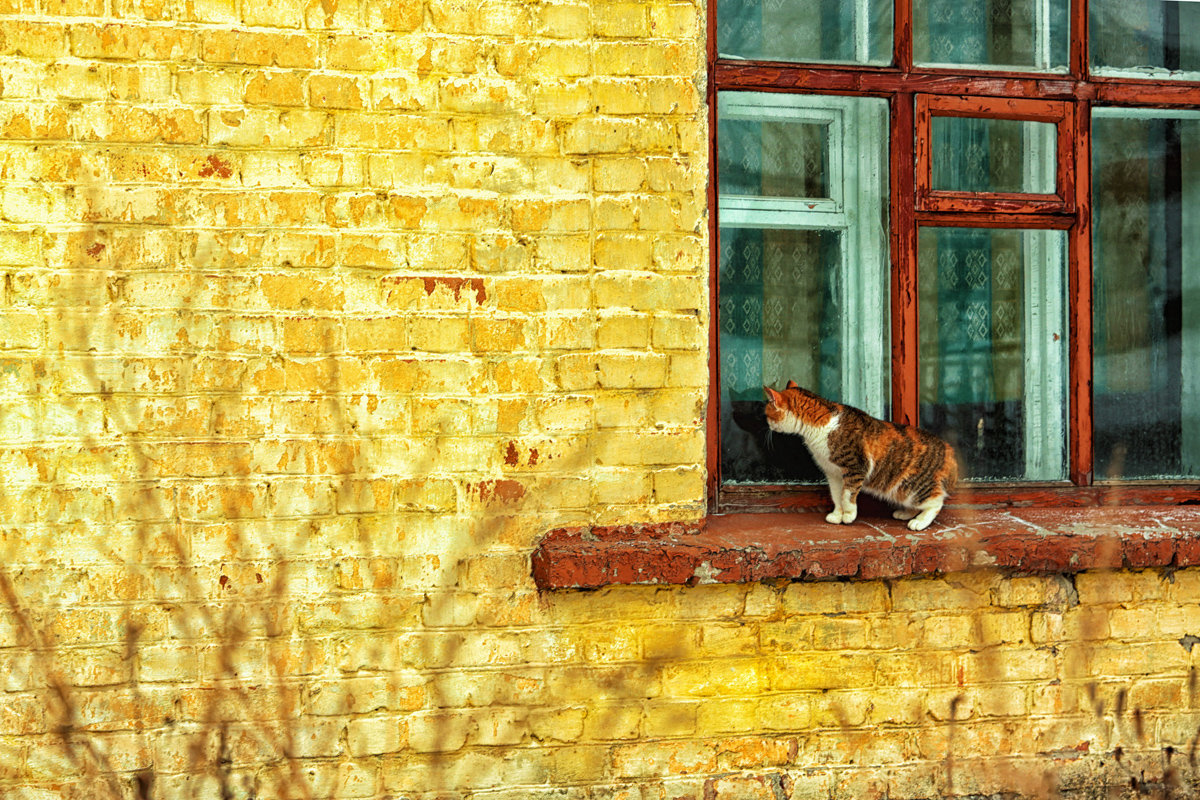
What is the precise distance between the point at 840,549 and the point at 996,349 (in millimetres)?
979

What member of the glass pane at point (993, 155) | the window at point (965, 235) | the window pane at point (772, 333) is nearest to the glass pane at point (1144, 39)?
the window at point (965, 235)

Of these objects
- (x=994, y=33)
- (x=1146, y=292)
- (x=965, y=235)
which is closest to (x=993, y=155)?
(x=965, y=235)

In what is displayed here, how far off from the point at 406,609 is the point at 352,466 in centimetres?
41

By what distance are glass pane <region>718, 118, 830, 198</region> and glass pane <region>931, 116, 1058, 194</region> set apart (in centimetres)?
37

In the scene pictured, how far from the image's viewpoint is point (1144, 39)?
10.3 ft

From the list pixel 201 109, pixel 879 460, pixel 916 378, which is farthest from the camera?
pixel 916 378

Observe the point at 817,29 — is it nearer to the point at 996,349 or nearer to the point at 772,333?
the point at 772,333

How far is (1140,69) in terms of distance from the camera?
10.2 feet

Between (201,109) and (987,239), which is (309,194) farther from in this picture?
(987,239)

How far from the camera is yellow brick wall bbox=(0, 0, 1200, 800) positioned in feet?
8.11

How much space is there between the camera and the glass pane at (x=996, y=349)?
10.0 feet

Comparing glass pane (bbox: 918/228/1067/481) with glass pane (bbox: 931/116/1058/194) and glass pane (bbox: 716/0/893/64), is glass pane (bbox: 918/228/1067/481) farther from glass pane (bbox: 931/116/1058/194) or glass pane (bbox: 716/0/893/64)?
glass pane (bbox: 716/0/893/64)

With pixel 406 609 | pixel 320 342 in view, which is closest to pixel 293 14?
pixel 320 342

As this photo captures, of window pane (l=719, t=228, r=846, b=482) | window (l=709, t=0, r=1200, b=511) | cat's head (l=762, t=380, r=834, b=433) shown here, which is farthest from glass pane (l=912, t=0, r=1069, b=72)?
cat's head (l=762, t=380, r=834, b=433)
